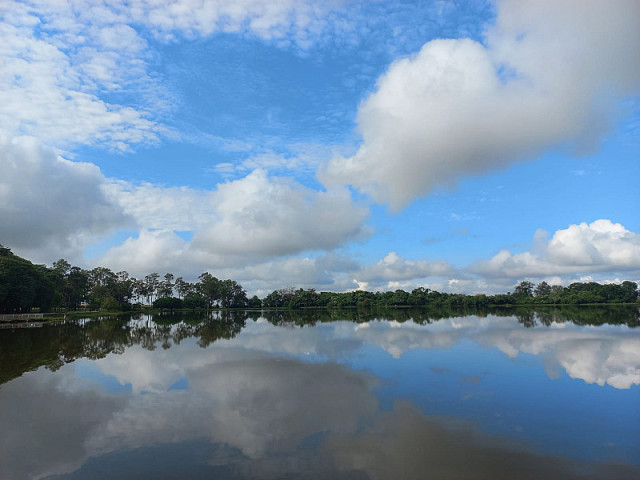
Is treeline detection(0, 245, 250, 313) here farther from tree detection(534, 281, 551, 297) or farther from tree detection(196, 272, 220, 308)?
tree detection(534, 281, 551, 297)

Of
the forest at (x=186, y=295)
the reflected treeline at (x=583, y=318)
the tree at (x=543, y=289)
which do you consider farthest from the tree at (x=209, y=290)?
the tree at (x=543, y=289)

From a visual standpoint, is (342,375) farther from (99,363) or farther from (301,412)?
(99,363)

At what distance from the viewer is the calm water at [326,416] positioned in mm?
8562

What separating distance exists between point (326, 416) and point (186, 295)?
396 feet

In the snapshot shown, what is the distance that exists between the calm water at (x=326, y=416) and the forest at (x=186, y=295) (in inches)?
1788

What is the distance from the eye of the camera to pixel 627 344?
26281mm

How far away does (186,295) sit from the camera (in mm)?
122250

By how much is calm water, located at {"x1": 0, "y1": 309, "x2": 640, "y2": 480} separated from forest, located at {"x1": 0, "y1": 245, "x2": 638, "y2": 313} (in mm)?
45425

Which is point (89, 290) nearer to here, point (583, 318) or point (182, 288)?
point (182, 288)

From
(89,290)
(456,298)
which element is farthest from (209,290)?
(456,298)

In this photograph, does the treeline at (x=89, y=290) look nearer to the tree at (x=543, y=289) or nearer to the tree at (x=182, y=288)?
the tree at (x=182, y=288)

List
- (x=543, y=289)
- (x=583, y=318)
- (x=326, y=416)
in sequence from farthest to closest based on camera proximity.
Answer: (x=543, y=289)
(x=583, y=318)
(x=326, y=416)

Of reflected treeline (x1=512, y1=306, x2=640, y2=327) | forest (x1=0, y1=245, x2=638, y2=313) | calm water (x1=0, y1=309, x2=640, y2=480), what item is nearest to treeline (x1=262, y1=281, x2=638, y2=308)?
forest (x1=0, y1=245, x2=638, y2=313)

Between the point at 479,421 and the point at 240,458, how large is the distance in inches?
297
